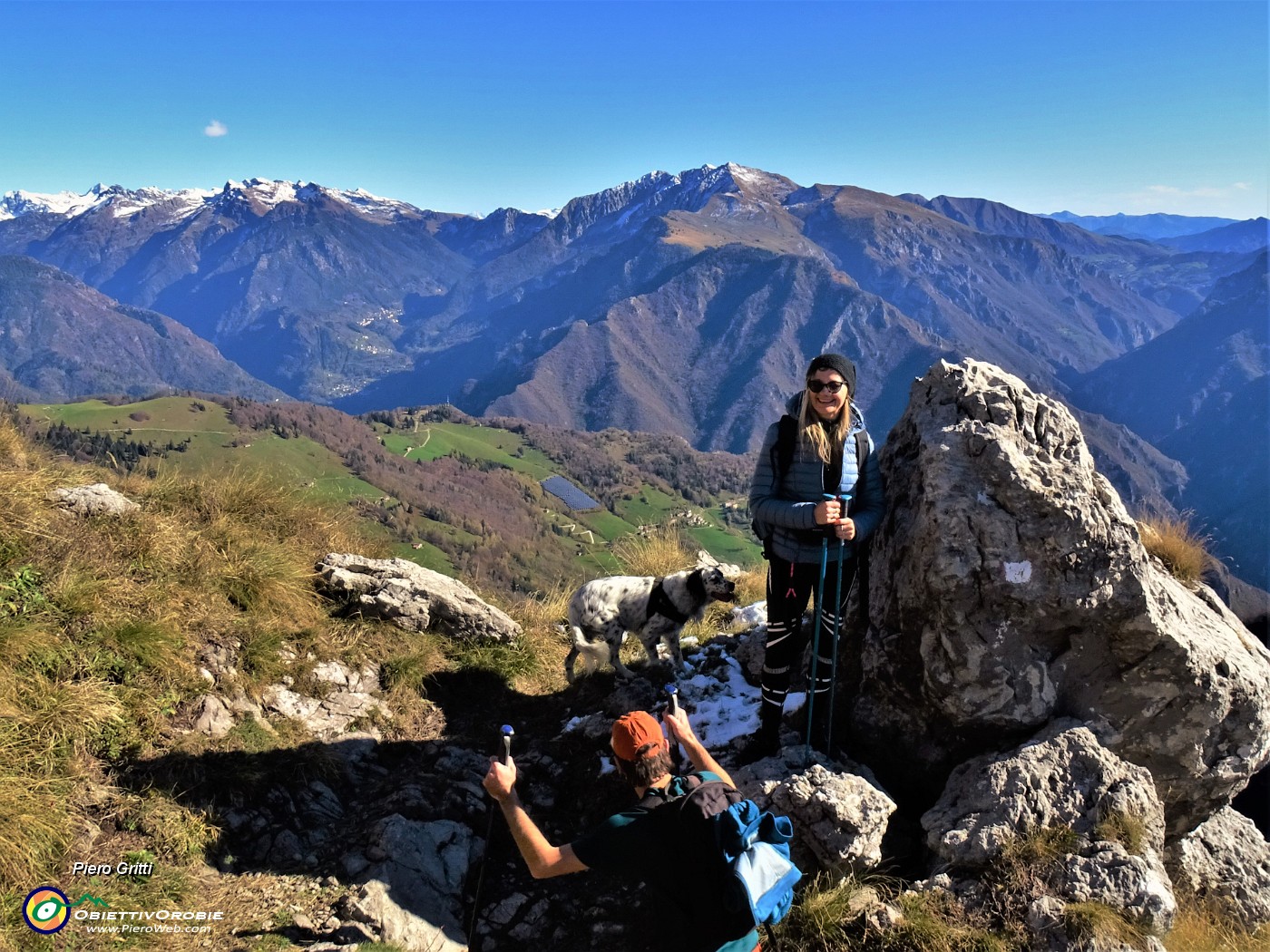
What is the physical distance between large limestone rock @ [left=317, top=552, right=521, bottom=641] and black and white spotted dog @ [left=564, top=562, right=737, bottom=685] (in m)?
1.30

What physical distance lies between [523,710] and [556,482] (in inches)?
6504

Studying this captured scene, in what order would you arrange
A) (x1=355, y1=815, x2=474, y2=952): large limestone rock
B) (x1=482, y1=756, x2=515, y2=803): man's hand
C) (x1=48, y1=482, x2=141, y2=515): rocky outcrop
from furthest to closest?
(x1=48, y1=482, x2=141, y2=515): rocky outcrop → (x1=355, y1=815, x2=474, y2=952): large limestone rock → (x1=482, y1=756, x2=515, y2=803): man's hand

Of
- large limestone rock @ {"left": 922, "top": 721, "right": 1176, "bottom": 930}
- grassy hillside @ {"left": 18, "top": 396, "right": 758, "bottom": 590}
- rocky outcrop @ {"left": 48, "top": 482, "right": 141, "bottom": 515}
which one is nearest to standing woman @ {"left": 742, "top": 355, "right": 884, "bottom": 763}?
large limestone rock @ {"left": 922, "top": 721, "right": 1176, "bottom": 930}

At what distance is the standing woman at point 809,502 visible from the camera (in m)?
5.31

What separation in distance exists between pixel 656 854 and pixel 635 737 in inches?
21.7

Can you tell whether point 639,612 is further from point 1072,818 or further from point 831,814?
point 1072,818

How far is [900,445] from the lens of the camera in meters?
6.54

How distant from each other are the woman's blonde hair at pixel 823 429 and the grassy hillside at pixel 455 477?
87683mm

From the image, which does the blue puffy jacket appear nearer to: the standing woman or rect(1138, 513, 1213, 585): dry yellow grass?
the standing woman

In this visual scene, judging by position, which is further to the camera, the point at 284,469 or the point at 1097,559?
the point at 284,469

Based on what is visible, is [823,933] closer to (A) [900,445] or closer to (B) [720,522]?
(A) [900,445]

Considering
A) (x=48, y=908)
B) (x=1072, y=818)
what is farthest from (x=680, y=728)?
(x=48, y=908)

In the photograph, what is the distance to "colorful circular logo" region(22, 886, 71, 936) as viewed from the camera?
162 inches

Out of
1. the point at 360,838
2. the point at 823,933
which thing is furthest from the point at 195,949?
the point at 823,933
